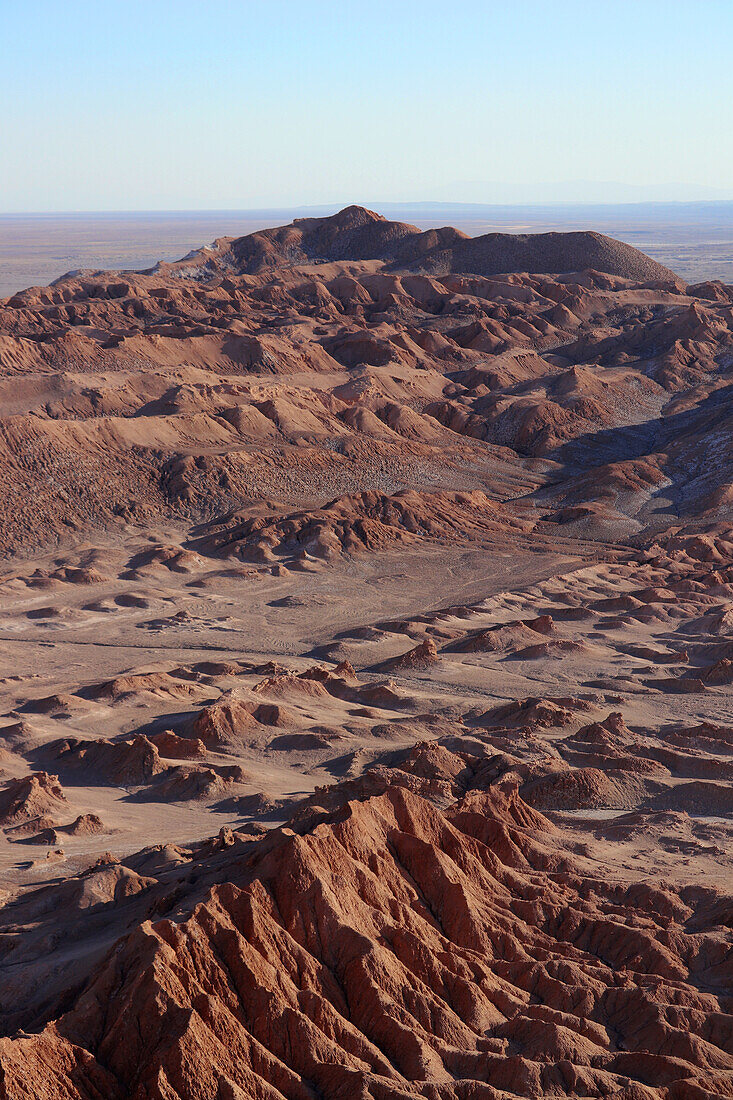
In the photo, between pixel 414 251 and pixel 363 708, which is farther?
pixel 414 251

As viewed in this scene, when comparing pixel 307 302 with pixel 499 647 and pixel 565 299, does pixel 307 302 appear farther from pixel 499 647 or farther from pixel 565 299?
pixel 499 647

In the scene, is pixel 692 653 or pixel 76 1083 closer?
pixel 76 1083

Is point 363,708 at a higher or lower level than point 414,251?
lower

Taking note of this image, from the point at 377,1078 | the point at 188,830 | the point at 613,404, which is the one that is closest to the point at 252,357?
the point at 613,404

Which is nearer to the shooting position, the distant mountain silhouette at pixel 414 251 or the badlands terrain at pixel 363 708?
the badlands terrain at pixel 363 708

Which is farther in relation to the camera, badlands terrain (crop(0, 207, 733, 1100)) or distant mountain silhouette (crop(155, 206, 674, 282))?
distant mountain silhouette (crop(155, 206, 674, 282))

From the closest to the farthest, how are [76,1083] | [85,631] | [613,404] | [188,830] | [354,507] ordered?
[76,1083], [188,830], [85,631], [354,507], [613,404]

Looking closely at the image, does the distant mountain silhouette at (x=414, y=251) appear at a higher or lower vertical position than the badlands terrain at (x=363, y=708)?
higher

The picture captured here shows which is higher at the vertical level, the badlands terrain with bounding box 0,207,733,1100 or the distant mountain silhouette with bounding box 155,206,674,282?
the distant mountain silhouette with bounding box 155,206,674,282
